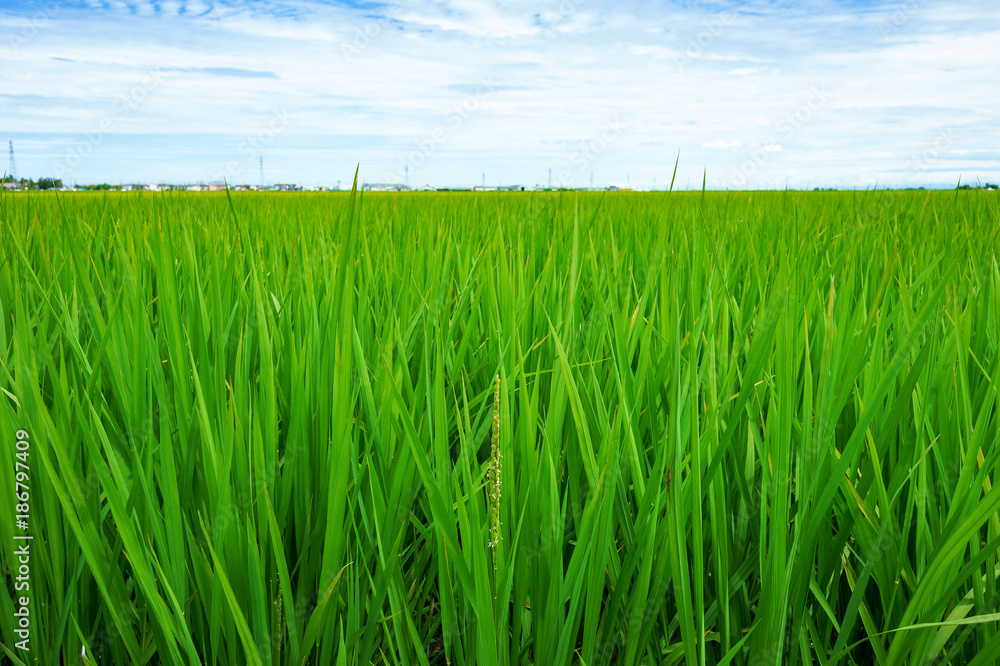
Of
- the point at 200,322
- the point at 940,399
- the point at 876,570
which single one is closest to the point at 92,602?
the point at 200,322

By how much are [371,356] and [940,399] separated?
92cm

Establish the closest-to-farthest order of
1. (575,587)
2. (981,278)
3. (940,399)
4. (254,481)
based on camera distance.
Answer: (575,587) < (254,481) < (940,399) < (981,278)

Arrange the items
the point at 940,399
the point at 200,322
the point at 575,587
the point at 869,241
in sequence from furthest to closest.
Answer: the point at 869,241
the point at 200,322
the point at 940,399
the point at 575,587

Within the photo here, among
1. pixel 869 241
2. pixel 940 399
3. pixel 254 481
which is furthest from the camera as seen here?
pixel 869 241

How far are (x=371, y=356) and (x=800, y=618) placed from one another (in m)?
0.74

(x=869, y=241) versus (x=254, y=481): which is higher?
(x=869, y=241)

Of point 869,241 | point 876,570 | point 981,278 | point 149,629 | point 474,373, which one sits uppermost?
point 869,241

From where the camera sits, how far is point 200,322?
40.1 inches

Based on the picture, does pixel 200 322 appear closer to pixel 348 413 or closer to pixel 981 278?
pixel 348 413

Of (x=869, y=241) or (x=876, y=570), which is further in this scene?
(x=869, y=241)

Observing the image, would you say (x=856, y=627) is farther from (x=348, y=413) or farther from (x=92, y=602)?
(x=92, y=602)

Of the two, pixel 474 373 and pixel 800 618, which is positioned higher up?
pixel 474 373

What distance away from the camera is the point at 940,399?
0.87m

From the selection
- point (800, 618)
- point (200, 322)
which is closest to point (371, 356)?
point (200, 322)
